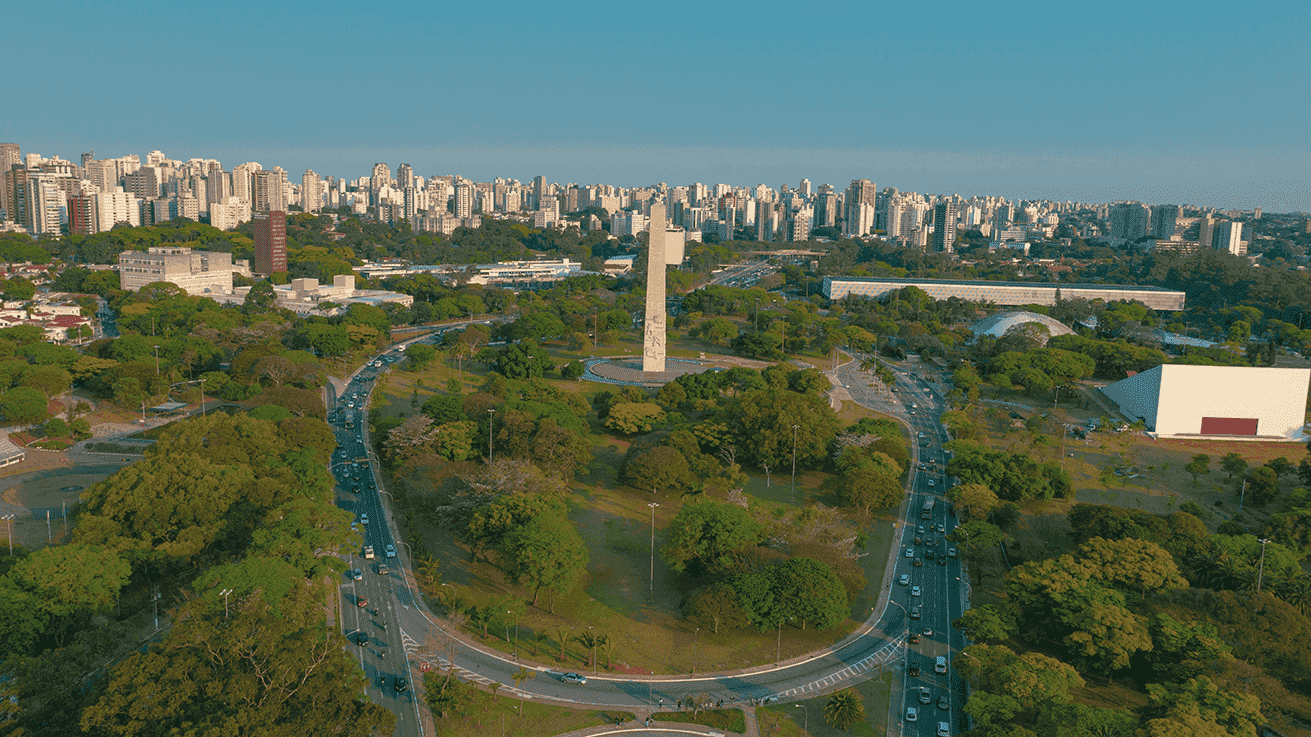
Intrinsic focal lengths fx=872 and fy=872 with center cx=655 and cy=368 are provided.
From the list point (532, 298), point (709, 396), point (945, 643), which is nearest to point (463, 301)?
point (532, 298)

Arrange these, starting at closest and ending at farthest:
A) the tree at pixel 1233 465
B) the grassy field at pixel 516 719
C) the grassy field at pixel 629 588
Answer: the grassy field at pixel 516 719 < the grassy field at pixel 629 588 < the tree at pixel 1233 465

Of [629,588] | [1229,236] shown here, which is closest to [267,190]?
[629,588]

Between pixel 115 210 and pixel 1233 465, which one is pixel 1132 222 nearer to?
pixel 1233 465

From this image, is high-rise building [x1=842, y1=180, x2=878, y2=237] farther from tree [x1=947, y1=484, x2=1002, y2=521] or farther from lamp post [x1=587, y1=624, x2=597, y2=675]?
lamp post [x1=587, y1=624, x2=597, y2=675]

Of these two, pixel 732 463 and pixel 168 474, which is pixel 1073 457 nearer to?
pixel 732 463

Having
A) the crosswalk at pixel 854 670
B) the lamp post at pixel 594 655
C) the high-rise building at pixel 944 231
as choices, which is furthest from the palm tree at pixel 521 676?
the high-rise building at pixel 944 231

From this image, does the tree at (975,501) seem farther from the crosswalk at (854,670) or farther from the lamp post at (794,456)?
the crosswalk at (854,670)
